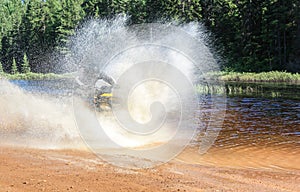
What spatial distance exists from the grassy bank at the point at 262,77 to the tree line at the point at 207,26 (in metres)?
7.07

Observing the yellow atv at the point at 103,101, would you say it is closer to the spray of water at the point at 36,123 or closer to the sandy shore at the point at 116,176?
the spray of water at the point at 36,123

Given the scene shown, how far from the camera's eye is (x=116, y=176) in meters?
6.06

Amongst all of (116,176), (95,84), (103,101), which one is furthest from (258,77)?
(116,176)

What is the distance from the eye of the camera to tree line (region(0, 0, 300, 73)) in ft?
155

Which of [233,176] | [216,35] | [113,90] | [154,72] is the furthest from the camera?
[216,35]

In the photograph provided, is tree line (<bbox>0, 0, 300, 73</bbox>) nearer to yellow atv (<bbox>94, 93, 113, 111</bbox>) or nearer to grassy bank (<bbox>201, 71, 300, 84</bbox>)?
grassy bank (<bbox>201, 71, 300, 84</bbox>)

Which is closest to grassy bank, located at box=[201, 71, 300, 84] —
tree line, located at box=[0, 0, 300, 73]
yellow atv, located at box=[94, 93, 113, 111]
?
tree line, located at box=[0, 0, 300, 73]

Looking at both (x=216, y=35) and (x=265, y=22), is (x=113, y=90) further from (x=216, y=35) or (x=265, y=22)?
(x=216, y=35)

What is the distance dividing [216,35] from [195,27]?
3.45 meters

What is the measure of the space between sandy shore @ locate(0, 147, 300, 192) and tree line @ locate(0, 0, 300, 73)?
38707 mm

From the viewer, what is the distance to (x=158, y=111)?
15195 mm

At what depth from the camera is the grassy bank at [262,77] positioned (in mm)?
33719

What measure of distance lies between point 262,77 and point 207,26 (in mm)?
21735

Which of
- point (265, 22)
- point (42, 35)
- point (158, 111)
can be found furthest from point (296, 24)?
point (42, 35)
